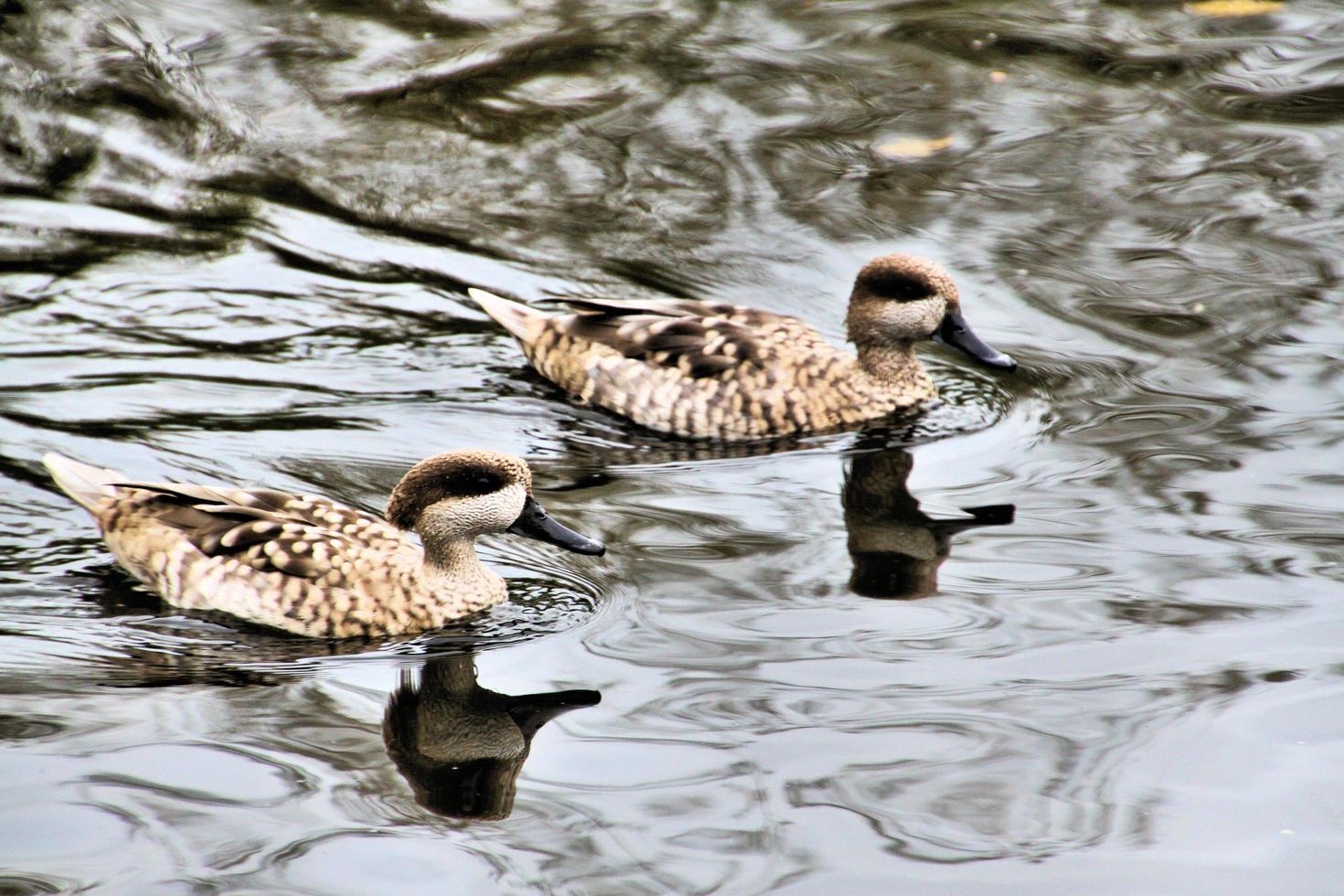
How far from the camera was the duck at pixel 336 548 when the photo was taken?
716cm

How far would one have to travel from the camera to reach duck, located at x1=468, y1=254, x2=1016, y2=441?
9539 millimetres

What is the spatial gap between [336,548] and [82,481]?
1.34m

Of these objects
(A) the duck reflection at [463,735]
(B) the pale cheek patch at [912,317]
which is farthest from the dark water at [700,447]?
(B) the pale cheek patch at [912,317]

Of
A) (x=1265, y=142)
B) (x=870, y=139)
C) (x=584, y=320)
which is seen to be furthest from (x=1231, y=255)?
(x=584, y=320)

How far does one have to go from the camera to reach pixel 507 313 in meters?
10.2

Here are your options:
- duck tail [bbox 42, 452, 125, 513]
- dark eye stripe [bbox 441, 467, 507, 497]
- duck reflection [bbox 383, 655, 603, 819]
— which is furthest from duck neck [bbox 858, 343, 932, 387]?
duck tail [bbox 42, 452, 125, 513]

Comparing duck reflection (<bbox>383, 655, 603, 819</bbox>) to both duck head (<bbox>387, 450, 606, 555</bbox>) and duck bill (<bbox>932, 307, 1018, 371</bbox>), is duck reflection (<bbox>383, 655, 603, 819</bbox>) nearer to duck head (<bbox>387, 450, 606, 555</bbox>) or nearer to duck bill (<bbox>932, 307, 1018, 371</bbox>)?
duck head (<bbox>387, 450, 606, 555</bbox>)

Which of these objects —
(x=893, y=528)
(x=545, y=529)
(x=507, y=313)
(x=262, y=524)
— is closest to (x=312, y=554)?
(x=262, y=524)

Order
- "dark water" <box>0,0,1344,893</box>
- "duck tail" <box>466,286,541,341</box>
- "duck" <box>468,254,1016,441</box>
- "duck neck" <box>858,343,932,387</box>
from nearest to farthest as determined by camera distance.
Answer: "dark water" <box>0,0,1344,893</box>, "duck" <box>468,254,1016,441</box>, "duck neck" <box>858,343,932,387</box>, "duck tail" <box>466,286,541,341</box>

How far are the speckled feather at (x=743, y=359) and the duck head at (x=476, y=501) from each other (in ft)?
7.42

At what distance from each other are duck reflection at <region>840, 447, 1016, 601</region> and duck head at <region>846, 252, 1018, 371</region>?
91 centimetres

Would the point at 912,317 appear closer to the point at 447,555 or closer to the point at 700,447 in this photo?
the point at 700,447

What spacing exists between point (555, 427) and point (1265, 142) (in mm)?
6213

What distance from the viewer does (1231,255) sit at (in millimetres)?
11258
